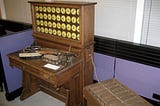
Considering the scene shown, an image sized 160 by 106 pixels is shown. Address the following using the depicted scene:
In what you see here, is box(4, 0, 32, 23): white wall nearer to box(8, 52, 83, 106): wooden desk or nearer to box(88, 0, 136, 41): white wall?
box(8, 52, 83, 106): wooden desk

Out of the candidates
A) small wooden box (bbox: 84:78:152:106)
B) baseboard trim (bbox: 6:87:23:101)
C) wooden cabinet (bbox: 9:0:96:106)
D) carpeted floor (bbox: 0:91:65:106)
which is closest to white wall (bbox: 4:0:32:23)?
wooden cabinet (bbox: 9:0:96:106)

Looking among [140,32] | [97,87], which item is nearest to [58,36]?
[97,87]

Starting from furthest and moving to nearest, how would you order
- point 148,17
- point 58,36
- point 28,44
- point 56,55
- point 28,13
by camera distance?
point 28,13
point 28,44
point 58,36
point 56,55
point 148,17

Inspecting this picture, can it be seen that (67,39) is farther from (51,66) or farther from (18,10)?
(18,10)

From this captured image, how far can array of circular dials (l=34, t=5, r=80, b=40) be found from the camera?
6.70ft

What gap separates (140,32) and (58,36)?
0.97 m

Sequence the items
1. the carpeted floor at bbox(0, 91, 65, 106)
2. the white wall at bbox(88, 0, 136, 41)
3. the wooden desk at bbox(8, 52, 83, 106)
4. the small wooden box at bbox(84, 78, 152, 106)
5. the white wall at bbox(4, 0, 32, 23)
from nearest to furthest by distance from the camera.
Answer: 1. the small wooden box at bbox(84, 78, 152, 106)
2. the wooden desk at bbox(8, 52, 83, 106)
3. the white wall at bbox(88, 0, 136, 41)
4. the carpeted floor at bbox(0, 91, 65, 106)
5. the white wall at bbox(4, 0, 32, 23)

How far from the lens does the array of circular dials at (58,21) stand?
204 centimetres

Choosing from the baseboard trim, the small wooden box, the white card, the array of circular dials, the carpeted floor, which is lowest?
the carpeted floor

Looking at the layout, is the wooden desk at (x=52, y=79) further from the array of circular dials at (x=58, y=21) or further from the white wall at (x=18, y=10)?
the white wall at (x=18, y=10)

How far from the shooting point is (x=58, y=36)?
225 cm

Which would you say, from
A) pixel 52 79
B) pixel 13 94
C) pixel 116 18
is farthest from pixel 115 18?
pixel 13 94

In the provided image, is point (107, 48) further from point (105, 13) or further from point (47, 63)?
point (47, 63)

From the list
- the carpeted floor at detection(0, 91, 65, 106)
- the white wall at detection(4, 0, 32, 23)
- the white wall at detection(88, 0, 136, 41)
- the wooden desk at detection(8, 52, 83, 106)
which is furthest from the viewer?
the white wall at detection(4, 0, 32, 23)
